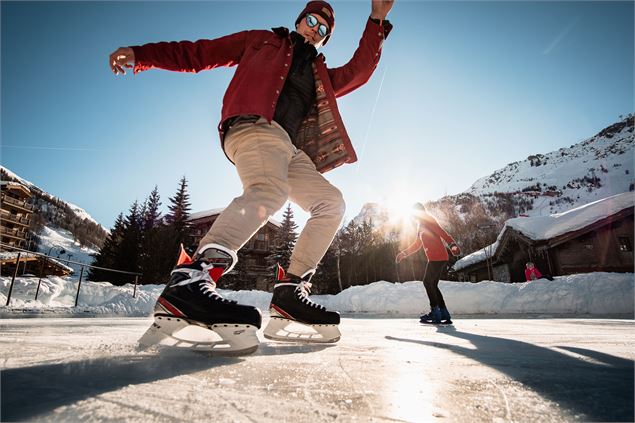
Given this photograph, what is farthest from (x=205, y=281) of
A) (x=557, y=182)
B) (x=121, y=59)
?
(x=557, y=182)

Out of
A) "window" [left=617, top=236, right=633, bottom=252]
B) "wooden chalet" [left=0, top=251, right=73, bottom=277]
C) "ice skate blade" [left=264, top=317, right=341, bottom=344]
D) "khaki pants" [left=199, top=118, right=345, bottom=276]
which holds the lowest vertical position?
"wooden chalet" [left=0, top=251, right=73, bottom=277]

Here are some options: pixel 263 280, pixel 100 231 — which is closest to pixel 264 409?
pixel 263 280

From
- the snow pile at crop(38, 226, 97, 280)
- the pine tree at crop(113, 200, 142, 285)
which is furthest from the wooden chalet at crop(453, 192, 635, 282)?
the snow pile at crop(38, 226, 97, 280)

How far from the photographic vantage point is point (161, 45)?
1.97 metres

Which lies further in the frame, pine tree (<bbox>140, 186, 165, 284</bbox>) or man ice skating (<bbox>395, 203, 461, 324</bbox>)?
pine tree (<bbox>140, 186, 165, 284</bbox>)

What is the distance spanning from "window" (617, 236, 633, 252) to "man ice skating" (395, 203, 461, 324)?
1696cm

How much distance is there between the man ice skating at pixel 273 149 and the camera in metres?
1.27

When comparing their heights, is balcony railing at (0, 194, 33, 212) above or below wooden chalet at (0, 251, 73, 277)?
above

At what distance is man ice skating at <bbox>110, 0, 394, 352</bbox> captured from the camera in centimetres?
127

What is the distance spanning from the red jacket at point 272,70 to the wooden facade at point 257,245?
27.0m

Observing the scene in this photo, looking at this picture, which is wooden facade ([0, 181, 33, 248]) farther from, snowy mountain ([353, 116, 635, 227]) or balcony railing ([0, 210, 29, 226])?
snowy mountain ([353, 116, 635, 227])

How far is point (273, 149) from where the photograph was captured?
1688 mm

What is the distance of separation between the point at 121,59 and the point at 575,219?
1957 cm

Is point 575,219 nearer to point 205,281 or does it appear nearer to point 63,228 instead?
point 205,281
